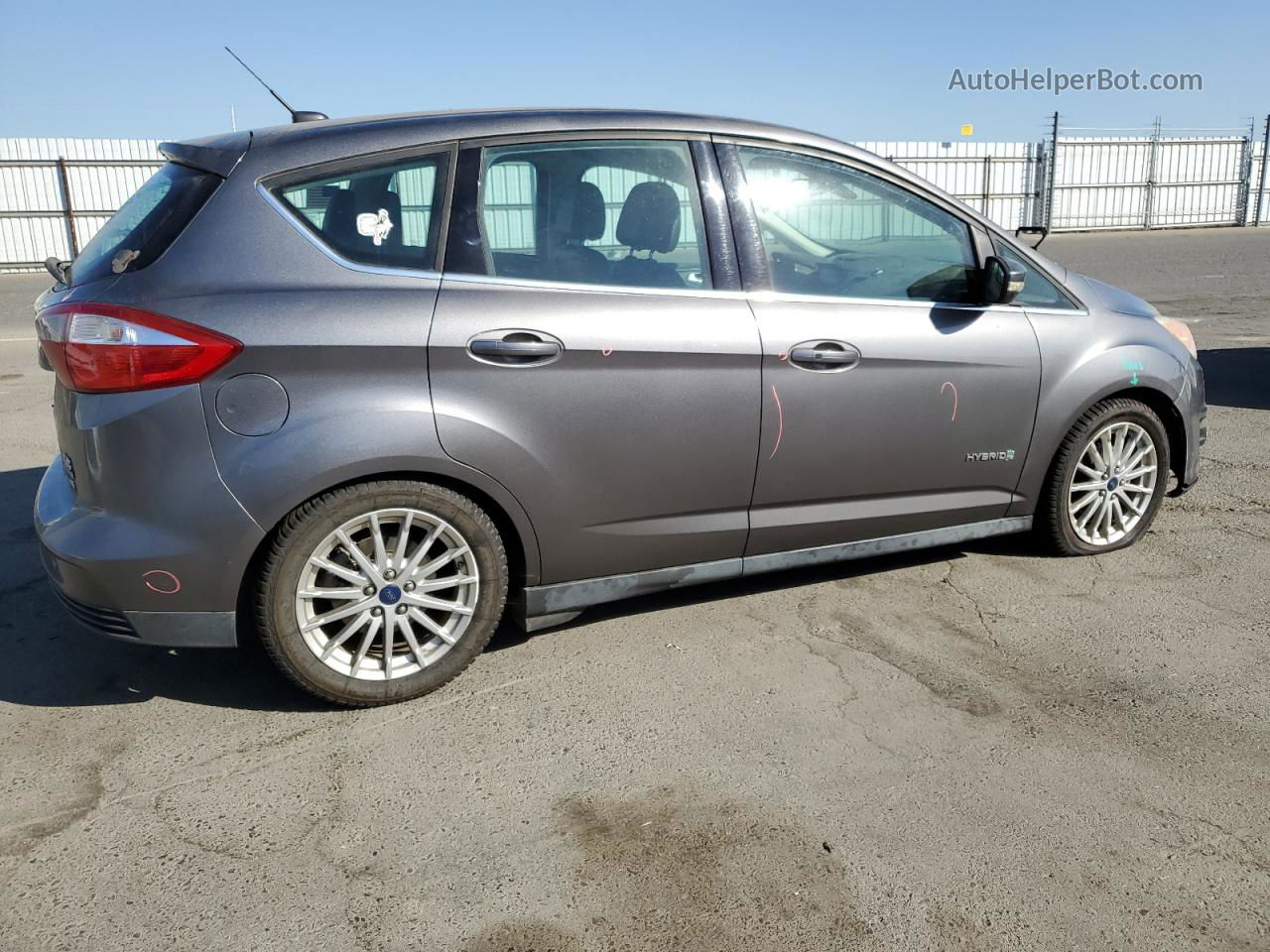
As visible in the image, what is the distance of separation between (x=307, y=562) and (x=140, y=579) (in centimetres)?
47

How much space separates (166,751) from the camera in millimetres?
3232

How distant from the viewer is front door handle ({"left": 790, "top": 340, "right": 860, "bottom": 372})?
379cm

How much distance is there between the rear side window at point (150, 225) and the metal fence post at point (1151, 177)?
3672 cm

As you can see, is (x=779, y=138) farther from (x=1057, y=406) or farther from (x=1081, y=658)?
(x=1081, y=658)

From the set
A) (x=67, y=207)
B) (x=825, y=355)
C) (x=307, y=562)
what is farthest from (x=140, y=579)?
(x=67, y=207)

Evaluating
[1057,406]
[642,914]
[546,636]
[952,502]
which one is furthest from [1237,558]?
[642,914]

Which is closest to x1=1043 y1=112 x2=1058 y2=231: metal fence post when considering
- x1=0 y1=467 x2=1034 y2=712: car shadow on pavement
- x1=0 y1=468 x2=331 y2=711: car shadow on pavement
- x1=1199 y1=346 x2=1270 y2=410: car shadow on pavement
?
x1=1199 y1=346 x2=1270 y2=410: car shadow on pavement

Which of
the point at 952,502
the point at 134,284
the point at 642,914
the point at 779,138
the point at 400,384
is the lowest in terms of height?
the point at 642,914

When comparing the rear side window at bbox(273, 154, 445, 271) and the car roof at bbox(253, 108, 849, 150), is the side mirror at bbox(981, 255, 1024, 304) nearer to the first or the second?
the car roof at bbox(253, 108, 849, 150)

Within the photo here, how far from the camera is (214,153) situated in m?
3.32

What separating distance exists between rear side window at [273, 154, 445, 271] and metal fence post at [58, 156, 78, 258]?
1013 inches

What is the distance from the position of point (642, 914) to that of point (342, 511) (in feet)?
4.86

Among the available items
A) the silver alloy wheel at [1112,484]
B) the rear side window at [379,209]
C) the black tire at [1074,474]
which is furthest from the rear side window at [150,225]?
the silver alloy wheel at [1112,484]

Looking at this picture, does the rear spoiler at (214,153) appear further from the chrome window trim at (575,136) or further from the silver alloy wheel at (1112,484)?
the silver alloy wheel at (1112,484)
